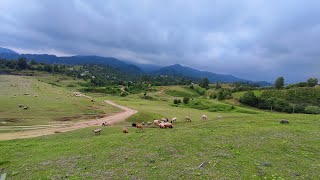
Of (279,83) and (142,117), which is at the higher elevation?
(279,83)

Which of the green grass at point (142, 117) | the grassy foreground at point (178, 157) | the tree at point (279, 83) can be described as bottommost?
the green grass at point (142, 117)

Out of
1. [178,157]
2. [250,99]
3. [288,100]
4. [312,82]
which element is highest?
[312,82]

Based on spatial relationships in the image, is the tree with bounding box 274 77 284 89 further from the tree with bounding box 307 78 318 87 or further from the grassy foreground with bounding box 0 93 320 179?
the grassy foreground with bounding box 0 93 320 179

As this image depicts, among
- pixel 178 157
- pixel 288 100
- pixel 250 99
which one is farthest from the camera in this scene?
pixel 288 100

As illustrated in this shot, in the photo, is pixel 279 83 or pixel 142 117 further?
pixel 279 83

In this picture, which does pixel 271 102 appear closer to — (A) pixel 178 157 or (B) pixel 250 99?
(B) pixel 250 99

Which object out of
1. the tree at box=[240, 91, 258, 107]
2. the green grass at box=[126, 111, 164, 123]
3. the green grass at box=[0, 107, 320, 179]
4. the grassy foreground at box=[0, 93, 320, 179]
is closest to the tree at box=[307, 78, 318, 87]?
the tree at box=[240, 91, 258, 107]

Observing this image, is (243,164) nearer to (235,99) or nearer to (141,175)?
(141,175)

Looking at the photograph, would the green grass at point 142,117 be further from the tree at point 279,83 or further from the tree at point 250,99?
the tree at point 279,83

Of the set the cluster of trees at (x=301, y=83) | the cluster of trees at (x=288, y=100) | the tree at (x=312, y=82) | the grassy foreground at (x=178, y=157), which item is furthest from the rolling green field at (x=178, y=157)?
the tree at (x=312, y=82)

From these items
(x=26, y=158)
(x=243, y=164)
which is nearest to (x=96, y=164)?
(x=26, y=158)

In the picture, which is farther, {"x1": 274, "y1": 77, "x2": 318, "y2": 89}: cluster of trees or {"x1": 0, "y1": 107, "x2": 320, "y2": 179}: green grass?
{"x1": 274, "y1": 77, "x2": 318, "y2": 89}: cluster of trees

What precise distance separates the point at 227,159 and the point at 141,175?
8.24 meters

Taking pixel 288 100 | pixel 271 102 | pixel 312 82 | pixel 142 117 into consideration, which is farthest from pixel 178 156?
pixel 312 82
